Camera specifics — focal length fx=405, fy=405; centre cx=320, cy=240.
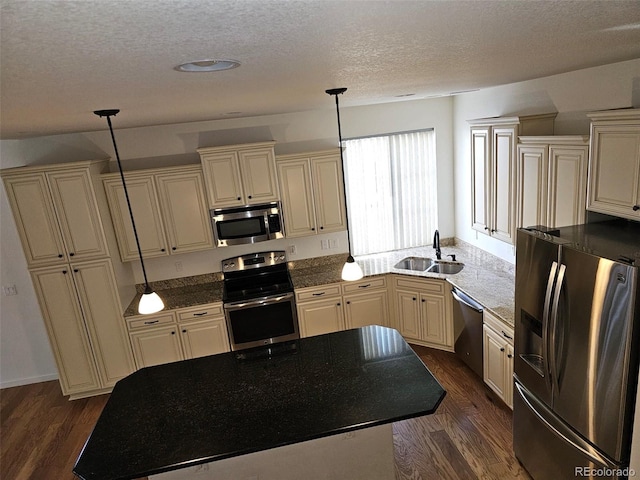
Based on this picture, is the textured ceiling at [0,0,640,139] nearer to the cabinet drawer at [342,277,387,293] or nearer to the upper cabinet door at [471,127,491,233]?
the upper cabinet door at [471,127,491,233]

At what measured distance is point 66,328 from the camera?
3.86 m

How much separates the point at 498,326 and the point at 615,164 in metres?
1.46

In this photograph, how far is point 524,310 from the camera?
2.52 m

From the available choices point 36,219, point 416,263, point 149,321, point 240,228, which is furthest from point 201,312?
point 416,263

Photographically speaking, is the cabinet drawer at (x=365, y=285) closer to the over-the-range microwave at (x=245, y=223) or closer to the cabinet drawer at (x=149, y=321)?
the over-the-range microwave at (x=245, y=223)

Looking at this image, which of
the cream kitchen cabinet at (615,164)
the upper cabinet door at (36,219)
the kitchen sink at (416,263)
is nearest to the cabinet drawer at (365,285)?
the kitchen sink at (416,263)

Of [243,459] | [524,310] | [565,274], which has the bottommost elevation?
[243,459]

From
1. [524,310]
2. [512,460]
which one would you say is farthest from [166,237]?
[512,460]

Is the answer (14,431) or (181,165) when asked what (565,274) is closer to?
(181,165)

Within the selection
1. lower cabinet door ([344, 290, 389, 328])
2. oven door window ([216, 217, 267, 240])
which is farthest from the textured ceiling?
lower cabinet door ([344, 290, 389, 328])

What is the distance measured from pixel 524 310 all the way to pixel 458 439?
1247 millimetres

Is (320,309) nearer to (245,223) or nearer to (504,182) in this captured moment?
(245,223)

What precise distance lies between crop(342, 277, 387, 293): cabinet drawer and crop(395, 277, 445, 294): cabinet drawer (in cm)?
15

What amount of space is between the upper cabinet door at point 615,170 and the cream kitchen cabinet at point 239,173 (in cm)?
267
